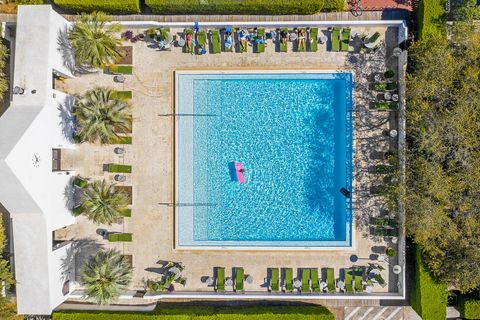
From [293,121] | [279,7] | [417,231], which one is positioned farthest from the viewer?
[293,121]

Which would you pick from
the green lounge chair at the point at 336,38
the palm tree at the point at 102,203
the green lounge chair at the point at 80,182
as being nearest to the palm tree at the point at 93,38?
the green lounge chair at the point at 80,182

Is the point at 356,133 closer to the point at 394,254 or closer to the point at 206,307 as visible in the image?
the point at 394,254

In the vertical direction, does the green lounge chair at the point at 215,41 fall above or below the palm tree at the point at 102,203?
above

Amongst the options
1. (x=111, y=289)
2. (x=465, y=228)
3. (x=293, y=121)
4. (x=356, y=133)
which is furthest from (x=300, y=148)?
(x=111, y=289)

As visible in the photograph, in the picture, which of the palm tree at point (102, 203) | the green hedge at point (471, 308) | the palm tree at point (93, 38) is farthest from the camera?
the green hedge at point (471, 308)

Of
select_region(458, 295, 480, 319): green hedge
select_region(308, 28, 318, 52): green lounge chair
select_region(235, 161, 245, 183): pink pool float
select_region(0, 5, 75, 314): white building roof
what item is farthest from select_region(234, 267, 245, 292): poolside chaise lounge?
select_region(308, 28, 318, 52): green lounge chair

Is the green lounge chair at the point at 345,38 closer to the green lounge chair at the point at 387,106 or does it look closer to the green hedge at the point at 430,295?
the green lounge chair at the point at 387,106

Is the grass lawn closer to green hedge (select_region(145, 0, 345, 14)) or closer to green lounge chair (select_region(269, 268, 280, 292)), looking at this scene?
green lounge chair (select_region(269, 268, 280, 292))

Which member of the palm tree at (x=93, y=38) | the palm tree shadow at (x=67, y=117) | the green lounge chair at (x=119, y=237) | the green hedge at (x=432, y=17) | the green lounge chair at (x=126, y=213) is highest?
the green hedge at (x=432, y=17)
